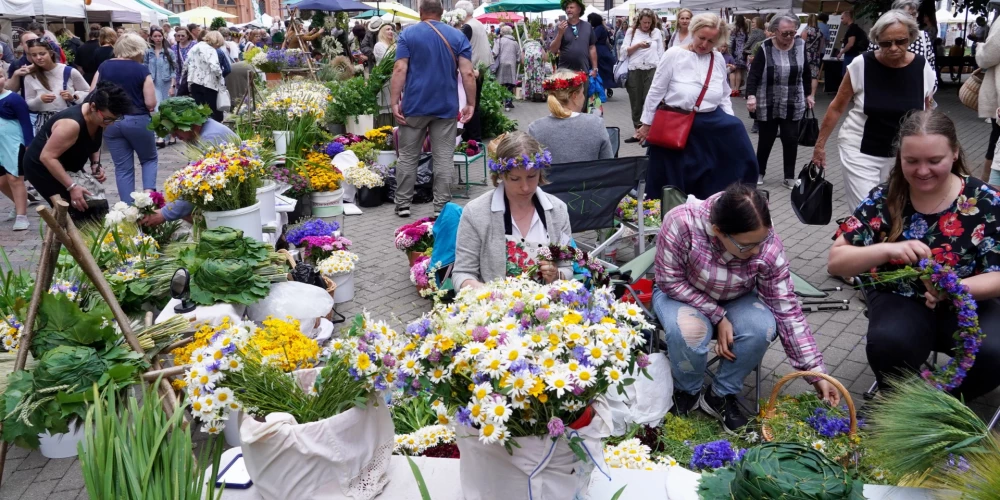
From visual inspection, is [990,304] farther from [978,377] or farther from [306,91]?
[306,91]

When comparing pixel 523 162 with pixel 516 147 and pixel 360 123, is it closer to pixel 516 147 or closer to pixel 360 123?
pixel 516 147

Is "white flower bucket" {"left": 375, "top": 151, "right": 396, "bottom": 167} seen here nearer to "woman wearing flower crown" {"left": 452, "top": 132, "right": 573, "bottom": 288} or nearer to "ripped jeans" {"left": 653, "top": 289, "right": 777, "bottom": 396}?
"woman wearing flower crown" {"left": 452, "top": 132, "right": 573, "bottom": 288}

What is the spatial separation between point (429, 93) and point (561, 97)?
182 cm

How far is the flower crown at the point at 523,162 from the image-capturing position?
11.5ft

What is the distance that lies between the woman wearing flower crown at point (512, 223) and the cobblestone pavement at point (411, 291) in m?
0.52

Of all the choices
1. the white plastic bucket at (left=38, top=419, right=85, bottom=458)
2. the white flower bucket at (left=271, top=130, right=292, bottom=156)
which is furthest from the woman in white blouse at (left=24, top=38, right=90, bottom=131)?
the white plastic bucket at (left=38, top=419, right=85, bottom=458)

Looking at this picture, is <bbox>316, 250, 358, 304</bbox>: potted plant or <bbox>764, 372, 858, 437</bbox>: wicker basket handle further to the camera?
<bbox>316, 250, 358, 304</bbox>: potted plant

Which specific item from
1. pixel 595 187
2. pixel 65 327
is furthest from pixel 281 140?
pixel 65 327

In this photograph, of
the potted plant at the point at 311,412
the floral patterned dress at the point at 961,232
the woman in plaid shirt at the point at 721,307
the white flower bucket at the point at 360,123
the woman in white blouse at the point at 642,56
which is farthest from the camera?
the woman in white blouse at the point at 642,56

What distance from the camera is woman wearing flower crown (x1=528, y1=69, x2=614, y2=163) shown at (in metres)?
5.31

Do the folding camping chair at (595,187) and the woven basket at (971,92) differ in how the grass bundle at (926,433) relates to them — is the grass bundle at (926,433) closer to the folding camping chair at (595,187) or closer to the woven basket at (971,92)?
the folding camping chair at (595,187)

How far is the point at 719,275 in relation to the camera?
11.0 ft

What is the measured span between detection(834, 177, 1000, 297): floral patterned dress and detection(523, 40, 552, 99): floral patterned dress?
12801 mm

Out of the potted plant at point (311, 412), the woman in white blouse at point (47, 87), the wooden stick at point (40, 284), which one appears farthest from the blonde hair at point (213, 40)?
the potted plant at point (311, 412)
